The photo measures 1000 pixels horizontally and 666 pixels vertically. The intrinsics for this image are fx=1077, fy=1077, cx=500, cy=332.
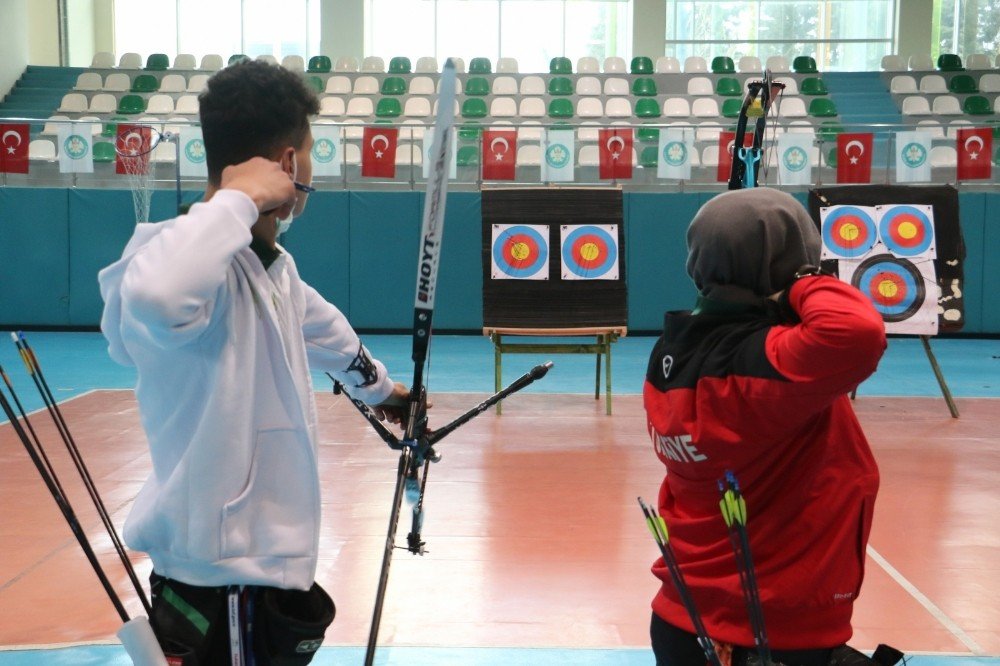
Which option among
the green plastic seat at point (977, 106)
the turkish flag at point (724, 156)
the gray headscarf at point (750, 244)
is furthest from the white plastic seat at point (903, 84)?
the gray headscarf at point (750, 244)

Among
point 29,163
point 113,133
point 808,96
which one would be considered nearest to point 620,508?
point 113,133

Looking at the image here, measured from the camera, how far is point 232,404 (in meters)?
1.30

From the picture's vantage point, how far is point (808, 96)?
12852 mm

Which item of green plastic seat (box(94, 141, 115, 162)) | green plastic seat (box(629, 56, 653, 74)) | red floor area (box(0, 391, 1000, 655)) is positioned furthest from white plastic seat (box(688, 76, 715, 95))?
red floor area (box(0, 391, 1000, 655))

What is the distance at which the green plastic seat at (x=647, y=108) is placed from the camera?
12172 mm

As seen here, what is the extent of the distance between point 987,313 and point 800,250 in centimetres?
927

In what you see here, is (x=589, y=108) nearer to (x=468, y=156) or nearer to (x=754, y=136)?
(x=468, y=156)

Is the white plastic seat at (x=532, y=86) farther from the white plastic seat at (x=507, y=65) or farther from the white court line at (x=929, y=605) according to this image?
the white court line at (x=929, y=605)

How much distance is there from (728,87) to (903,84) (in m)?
2.15

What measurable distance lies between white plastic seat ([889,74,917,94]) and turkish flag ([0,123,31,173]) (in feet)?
31.7

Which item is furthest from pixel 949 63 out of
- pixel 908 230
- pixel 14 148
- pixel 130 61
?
pixel 14 148

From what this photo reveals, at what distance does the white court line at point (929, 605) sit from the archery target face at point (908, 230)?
3280 mm

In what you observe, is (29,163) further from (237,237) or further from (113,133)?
(237,237)

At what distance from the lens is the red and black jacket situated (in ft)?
4.49
